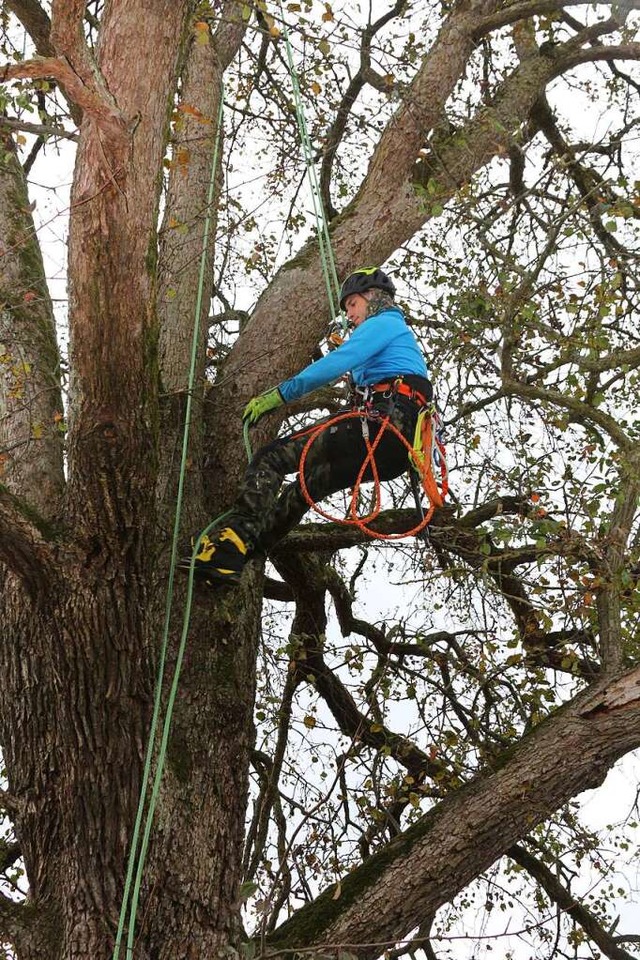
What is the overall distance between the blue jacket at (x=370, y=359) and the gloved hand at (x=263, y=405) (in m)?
0.05

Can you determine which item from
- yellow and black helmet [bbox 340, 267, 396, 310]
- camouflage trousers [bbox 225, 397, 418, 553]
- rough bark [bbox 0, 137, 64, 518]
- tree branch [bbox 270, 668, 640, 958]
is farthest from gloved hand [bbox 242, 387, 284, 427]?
tree branch [bbox 270, 668, 640, 958]

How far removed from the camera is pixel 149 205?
314 centimetres

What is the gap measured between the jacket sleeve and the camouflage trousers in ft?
0.68

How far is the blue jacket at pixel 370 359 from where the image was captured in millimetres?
3809

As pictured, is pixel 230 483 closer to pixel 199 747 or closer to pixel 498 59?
pixel 199 747

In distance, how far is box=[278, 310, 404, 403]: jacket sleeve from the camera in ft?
12.5

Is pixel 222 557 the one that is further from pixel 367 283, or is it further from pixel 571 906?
pixel 571 906

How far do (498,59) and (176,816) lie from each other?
216 inches

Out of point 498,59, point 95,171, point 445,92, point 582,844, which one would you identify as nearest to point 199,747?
point 95,171

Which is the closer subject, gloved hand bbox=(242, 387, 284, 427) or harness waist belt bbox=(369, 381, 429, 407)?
gloved hand bbox=(242, 387, 284, 427)

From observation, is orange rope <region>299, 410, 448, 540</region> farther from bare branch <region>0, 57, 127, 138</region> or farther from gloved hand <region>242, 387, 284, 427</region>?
bare branch <region>0, 57, 127, 138</region>

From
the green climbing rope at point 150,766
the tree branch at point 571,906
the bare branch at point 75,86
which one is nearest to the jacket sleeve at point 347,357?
the green climbing rope at point 150,766

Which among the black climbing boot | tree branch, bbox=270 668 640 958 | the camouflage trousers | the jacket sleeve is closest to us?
tree branch, bbox=270 668 640 958

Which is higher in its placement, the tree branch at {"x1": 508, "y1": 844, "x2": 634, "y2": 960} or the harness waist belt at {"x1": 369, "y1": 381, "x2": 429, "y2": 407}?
the harness waist belt at {"x1": 369, "y1": 381, "x2": 429, "y2": 407}
